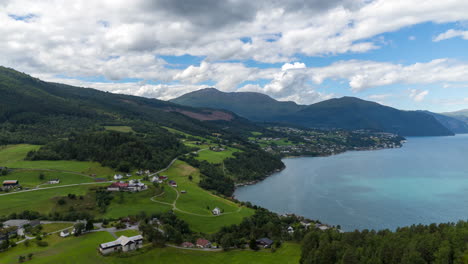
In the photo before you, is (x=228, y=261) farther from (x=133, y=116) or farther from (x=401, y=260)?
(x=133, y=116)

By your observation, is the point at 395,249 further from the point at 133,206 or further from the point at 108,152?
the point at 108,152

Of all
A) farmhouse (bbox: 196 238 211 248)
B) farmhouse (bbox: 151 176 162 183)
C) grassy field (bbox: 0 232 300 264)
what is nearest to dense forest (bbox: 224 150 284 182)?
farmhouse (bbox: 151 176 162 183)

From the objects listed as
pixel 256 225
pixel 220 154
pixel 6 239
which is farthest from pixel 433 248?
pixel 220 154

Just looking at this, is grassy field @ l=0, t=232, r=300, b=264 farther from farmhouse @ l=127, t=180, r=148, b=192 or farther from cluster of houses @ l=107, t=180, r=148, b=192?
farmhouse @ l=127, t=180, r=148, b=192

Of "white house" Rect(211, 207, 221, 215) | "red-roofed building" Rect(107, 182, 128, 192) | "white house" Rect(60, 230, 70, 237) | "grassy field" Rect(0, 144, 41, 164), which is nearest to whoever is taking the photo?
"white house" Rect(60, 230, 70, 237)

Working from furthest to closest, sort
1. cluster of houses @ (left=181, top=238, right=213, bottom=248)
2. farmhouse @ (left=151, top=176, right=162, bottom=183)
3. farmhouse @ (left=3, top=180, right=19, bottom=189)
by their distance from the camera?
farmhouse @ (left=151, top=176, right=162, bottom=183), farmhouse @ (left=3, top=180, right=19, bottom=189), cluster of houses @ (left=181, top=238, right=213, bottom=248)
